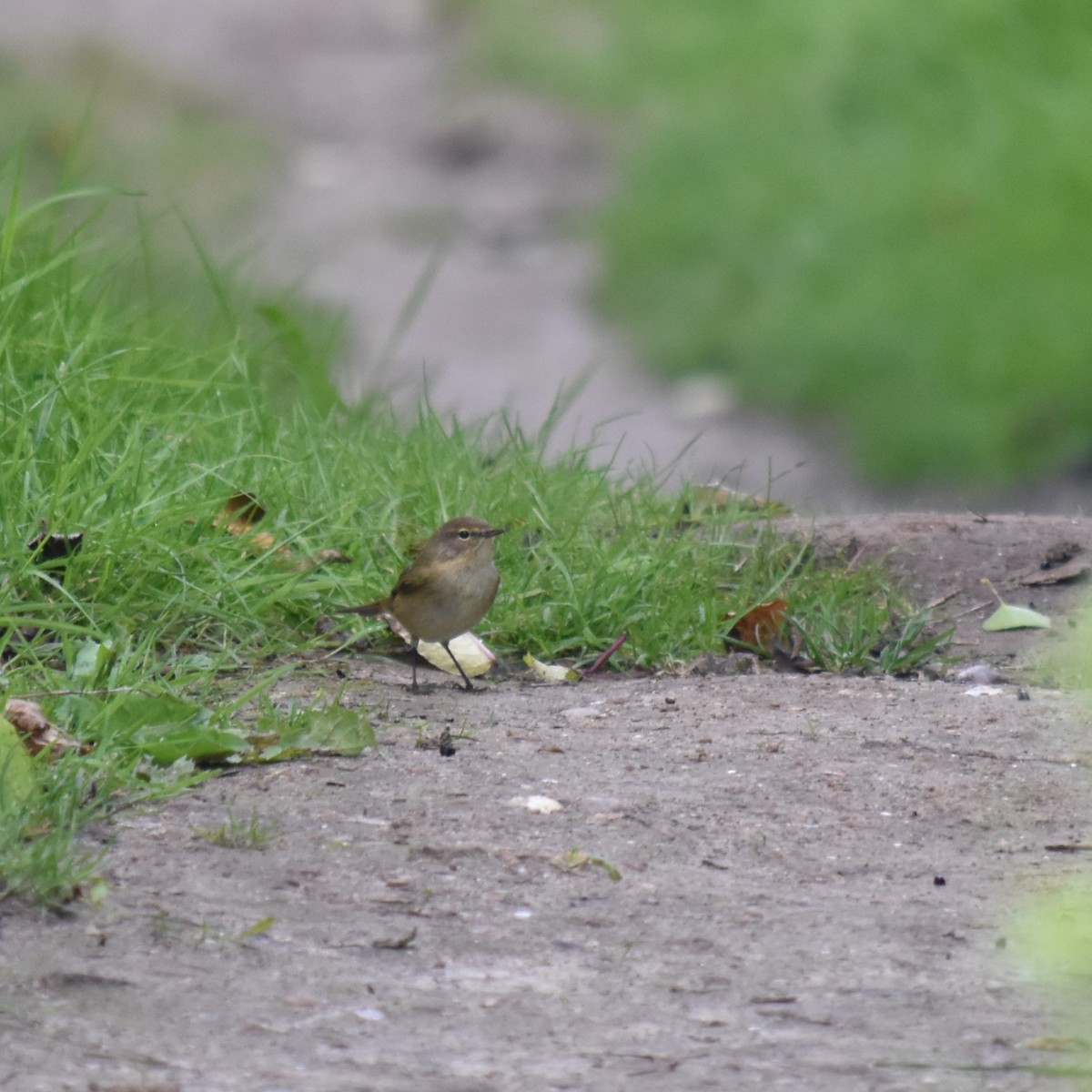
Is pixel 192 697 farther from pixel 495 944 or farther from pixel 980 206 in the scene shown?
pixel 980 206

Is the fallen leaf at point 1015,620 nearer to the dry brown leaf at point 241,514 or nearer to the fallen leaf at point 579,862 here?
the dry brown leaf at point 241,514

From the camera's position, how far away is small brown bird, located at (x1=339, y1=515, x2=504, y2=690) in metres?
4.49

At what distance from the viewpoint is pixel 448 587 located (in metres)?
4.46

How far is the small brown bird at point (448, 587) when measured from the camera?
14.7ft

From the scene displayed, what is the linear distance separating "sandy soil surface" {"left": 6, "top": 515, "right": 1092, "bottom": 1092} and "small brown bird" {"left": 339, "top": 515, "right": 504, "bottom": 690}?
220 millimetres

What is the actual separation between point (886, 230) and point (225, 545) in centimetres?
812

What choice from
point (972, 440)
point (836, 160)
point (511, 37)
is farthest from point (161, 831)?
point (511, 37)

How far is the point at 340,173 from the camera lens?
14.5 metres

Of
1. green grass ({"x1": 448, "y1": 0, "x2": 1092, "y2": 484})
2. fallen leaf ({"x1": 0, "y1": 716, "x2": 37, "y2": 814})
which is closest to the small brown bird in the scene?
fallen leaf ({"x1": 0, "y1": 716, "x2": 37, "y2": 814})

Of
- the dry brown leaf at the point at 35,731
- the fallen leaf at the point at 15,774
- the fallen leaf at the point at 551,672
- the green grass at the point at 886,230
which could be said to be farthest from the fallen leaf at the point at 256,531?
the green grass at the point at 886,230

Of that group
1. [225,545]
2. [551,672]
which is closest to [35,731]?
[225,545]

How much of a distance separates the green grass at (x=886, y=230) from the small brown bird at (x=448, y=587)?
230 inches

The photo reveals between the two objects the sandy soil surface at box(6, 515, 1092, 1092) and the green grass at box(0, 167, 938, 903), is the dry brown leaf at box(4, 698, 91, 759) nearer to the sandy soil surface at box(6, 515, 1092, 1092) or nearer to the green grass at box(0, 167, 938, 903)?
the green grass at box(0, 167, 938, 903)

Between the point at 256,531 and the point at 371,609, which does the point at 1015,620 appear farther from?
the point at 256,531
